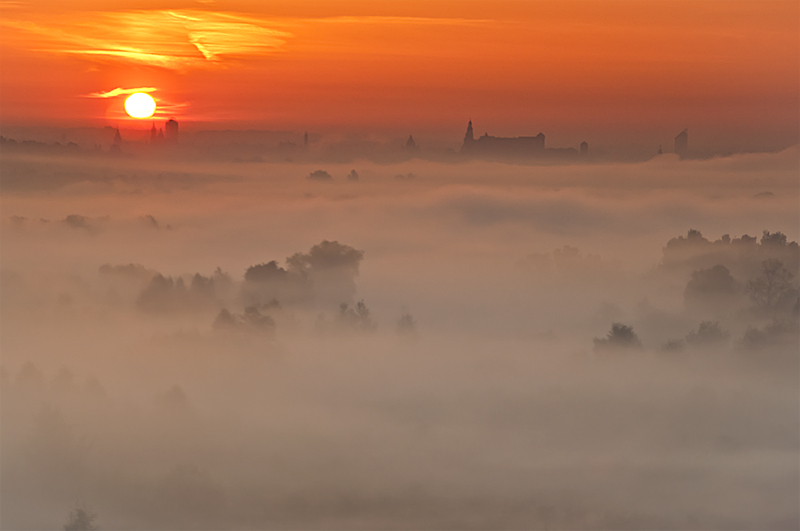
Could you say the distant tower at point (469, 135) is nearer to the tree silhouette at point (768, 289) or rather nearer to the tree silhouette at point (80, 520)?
the tree silhouette at point (768, 289)

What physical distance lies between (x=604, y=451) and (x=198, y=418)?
37.4 ft

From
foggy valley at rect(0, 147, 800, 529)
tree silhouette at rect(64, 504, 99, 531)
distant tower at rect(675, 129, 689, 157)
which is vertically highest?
distant tower at rect(675, 129, 689, 157)

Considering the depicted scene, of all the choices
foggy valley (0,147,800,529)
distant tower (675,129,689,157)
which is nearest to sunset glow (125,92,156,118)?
foggy valley (0,147,800,529)

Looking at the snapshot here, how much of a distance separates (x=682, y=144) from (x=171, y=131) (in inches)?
529

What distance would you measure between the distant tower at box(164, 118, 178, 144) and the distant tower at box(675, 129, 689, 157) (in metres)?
13.0

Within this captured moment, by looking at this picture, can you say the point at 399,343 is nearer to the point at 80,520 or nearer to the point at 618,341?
the point at 618,341

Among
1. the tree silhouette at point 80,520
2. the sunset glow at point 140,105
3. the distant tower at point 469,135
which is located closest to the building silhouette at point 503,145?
the distant tower at point 469,135

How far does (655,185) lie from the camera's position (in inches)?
748

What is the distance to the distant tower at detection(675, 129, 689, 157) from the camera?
17.8 m

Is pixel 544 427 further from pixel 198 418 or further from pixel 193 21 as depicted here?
pixel 193 21

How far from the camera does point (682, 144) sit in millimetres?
17953

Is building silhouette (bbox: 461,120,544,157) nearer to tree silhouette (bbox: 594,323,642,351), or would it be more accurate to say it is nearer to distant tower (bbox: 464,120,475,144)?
→ distant tower (bbox: 464,120,475,144)

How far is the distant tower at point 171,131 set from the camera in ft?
57.6

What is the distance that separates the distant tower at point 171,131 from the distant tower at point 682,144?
13.0 meters
